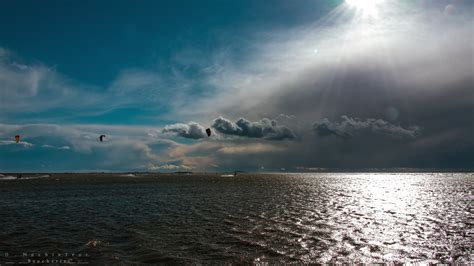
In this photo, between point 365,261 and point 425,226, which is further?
point 425,226

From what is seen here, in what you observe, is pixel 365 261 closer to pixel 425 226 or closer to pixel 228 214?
pixel 425 226

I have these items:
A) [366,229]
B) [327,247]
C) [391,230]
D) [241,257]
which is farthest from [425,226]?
[241,257]

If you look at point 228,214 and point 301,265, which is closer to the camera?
point 301,265

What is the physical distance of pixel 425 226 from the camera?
2819 centimetres

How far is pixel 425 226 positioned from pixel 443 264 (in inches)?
519

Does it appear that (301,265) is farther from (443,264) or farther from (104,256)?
(104,256)

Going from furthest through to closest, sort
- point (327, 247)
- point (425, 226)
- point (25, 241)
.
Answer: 1. point (425, 226)
2. point (25, 241)
3. point (327, 247)

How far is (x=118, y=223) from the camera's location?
1187 inches

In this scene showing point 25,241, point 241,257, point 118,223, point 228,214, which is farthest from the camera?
point 228,214

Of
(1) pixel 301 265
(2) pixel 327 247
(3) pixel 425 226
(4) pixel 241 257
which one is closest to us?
(1) pixel 301 265

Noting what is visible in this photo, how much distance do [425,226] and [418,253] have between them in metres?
11.6

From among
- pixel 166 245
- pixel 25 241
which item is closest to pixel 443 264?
pixel 166 245

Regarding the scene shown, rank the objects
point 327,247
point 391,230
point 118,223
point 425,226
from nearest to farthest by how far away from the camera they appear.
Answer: point 327,247 → point 391,230 → point 425,226 → point 118,223

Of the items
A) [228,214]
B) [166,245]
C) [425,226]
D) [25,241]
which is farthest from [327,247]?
[25,241]
